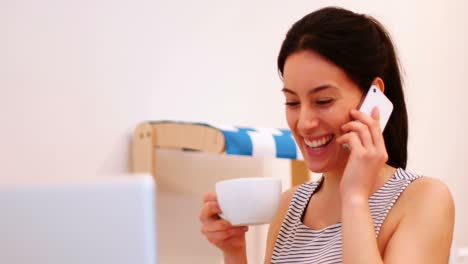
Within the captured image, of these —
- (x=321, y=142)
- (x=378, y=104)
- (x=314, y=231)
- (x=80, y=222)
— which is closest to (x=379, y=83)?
(x=378, y=104)

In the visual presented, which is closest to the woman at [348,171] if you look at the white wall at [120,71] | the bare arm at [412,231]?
the bare arm at [412,231]

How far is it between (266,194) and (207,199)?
130 mm

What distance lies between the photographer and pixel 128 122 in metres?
1.92

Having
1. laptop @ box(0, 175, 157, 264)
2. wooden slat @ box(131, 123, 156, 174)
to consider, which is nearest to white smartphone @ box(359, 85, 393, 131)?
laptop @ box(0, 175, 157, 264)

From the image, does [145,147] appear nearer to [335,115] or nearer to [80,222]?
[335,115]

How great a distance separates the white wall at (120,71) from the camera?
1737 millimetres

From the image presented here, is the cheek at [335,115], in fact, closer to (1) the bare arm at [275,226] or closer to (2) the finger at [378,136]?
(2) the finger at [378,136]

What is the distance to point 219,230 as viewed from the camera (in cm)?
110

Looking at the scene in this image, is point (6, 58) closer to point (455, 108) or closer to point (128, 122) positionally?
point (128, 122)

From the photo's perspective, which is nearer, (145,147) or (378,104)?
(378,104)

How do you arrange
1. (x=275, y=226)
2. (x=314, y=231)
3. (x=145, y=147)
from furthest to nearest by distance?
1. (x=145, y=147)
2. (x=275, y=226)
3. (x=314, y=231)

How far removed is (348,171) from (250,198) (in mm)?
159

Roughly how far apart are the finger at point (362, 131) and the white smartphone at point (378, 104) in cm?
6

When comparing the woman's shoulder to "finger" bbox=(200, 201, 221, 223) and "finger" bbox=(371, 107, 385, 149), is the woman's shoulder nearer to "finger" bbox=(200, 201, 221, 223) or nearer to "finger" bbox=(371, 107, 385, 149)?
"finger" bbox=(371, 107, 385, 149)
